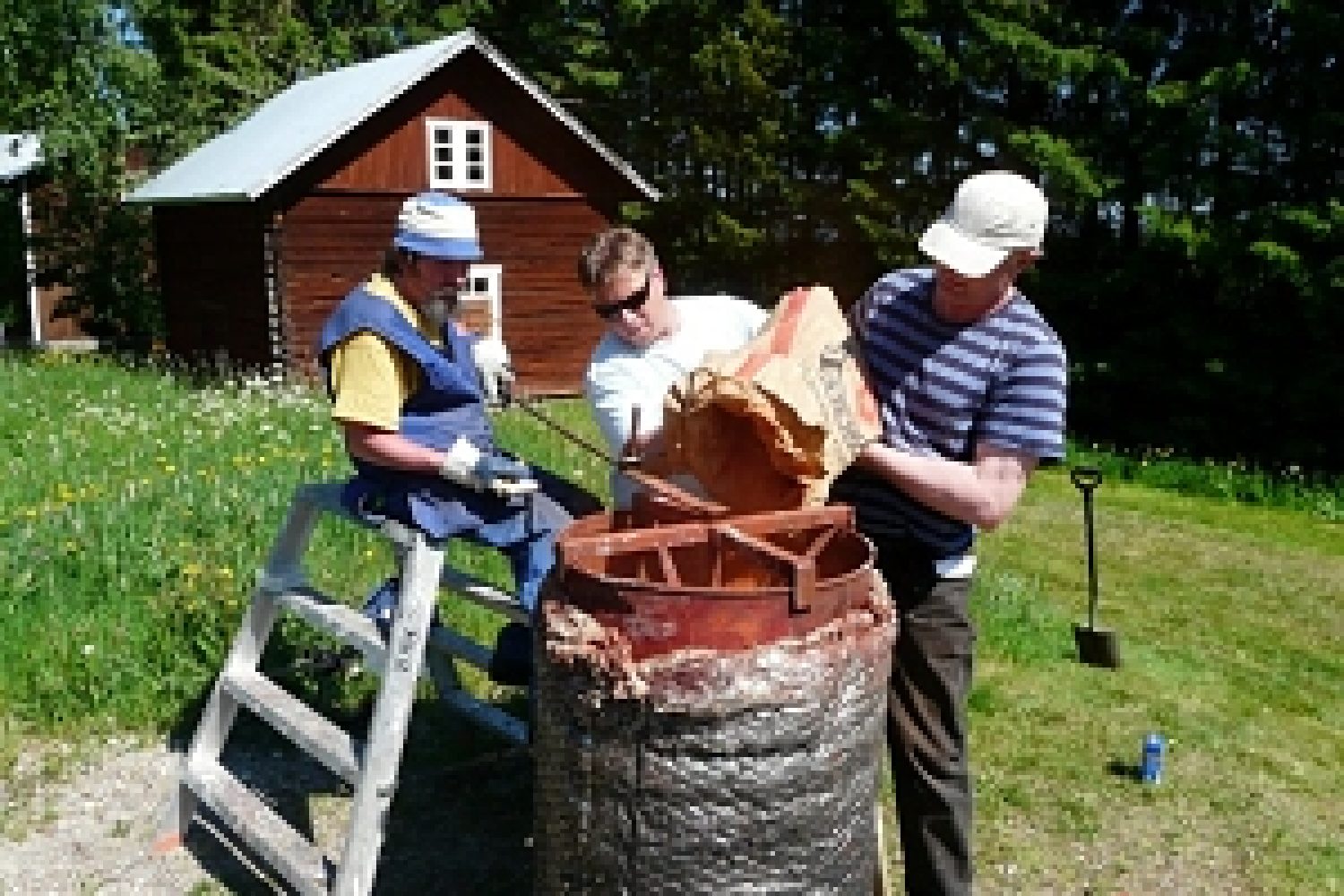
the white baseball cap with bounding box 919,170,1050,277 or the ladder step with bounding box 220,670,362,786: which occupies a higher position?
the white baseball cap with bounding box 919,170,1050,277

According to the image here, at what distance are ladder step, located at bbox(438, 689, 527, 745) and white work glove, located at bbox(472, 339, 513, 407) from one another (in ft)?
3.21

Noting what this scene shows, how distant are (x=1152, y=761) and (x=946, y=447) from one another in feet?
7.04

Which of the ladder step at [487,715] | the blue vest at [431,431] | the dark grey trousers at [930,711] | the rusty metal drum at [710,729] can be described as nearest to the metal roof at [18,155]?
the ladder step at [487,715]

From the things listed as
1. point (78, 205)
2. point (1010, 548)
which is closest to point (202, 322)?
point (78, 205)

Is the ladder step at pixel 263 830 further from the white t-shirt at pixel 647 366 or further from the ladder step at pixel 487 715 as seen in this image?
the white t-shirt at pixel 647 366

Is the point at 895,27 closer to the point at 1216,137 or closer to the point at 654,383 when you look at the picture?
the point at 1216,137

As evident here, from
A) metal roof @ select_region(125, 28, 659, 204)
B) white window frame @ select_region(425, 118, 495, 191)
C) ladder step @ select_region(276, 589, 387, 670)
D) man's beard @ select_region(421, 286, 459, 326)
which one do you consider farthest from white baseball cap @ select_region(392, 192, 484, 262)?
white window frame @ select_region(425, 118, 495, 191)

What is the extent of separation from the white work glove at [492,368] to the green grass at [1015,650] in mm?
1472

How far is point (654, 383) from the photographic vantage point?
3.23 metres

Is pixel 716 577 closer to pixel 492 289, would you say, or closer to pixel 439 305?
pixel 439 305

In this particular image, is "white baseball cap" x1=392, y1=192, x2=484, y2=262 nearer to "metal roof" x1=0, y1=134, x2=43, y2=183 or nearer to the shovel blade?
the shovel blade

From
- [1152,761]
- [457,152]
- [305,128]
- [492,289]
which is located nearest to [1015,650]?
[1152,761]

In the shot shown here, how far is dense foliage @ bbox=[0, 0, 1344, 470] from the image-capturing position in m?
14.5

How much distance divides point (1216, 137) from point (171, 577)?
1344cm
